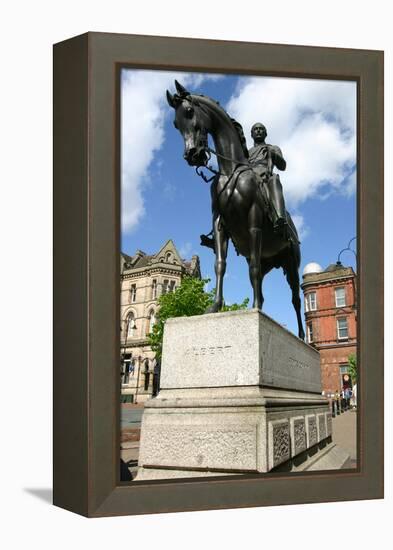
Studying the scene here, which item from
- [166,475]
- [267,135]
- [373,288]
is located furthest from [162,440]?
[267,135]

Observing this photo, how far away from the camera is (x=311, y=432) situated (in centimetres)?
1538

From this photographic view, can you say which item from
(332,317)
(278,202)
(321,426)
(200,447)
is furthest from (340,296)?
(200,447)

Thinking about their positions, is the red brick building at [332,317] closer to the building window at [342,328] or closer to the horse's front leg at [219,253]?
the building window at [342,328]

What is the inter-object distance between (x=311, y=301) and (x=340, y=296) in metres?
1.59

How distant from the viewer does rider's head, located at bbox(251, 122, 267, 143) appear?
15.1 metres

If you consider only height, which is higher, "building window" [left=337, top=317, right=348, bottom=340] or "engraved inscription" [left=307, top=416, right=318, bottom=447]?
"building window" [left=337, top=317, right=348, bottom=340]

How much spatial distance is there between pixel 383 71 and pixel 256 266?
318 centimetres

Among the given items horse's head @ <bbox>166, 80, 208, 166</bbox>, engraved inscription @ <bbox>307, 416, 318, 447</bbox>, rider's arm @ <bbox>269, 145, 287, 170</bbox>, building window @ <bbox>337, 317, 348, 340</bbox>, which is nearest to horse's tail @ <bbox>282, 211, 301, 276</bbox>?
rider's arm @ <bbox>269, 145, 287, 170</bbox>

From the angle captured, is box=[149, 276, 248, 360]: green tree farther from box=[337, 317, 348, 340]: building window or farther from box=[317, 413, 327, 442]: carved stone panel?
box=[317, 413, 327, 442]: carved stone panel

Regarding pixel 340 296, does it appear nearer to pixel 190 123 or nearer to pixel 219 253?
pixel 219 253

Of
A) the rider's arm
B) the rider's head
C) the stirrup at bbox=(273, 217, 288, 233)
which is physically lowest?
the stirrup at bbox=(273, 217, 288, 233)

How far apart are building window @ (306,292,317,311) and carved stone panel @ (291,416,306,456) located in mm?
2104

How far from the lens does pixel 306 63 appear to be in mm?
14289

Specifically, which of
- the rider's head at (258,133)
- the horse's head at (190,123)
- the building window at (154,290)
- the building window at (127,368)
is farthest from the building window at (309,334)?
the building window at (127,368)
